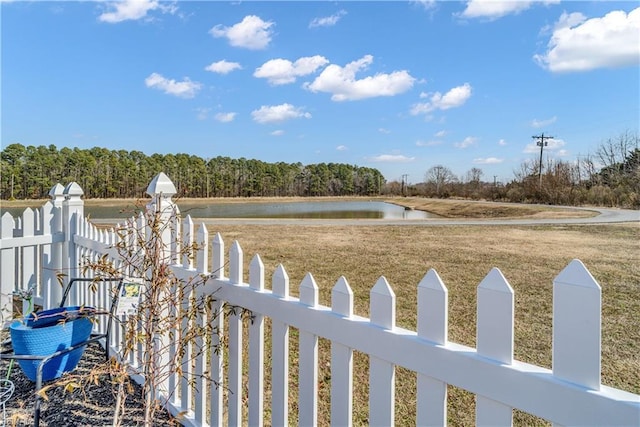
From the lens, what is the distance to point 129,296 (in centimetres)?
244

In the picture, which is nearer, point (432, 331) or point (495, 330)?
point (495, 330)

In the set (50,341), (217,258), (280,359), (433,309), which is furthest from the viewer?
(50,341)

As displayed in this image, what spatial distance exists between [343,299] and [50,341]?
196cm

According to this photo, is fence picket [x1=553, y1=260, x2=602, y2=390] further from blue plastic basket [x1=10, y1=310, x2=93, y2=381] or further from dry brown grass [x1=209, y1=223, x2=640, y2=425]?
blue plastic basket [x1=10, y1=310, x2=93, y2=381]

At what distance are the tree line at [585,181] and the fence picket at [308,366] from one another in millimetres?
28204

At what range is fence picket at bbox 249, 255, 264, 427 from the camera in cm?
173

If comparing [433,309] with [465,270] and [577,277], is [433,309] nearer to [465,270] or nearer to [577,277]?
[577,277]

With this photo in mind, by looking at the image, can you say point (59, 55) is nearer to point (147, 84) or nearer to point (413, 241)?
point (147, 84)

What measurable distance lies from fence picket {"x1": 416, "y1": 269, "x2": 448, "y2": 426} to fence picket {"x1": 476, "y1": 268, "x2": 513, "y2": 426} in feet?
0.33

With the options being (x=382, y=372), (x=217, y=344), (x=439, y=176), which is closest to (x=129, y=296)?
(x=217, y=344)

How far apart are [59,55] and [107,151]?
45399 mm

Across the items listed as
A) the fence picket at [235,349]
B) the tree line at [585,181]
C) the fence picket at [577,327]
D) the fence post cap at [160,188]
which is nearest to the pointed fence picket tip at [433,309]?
the fence picket at [577,327]

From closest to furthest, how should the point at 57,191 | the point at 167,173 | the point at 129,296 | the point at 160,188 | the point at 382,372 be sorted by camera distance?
the point at 382,372 < the point at 160,188 < the point at 129,296 < the point at 57,191 < the point at 167,173

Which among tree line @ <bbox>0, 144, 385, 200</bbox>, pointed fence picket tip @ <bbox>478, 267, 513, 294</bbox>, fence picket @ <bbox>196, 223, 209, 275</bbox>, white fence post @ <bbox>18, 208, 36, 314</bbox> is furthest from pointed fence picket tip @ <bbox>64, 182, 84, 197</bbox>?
Answer: tree line @ <bbox>0, 144, 385, 200</bbox>
